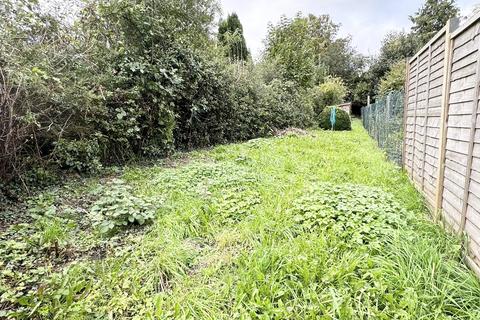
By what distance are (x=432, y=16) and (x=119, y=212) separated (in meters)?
26.1

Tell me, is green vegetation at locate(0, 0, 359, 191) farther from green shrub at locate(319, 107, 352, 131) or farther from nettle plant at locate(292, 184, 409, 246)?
green shrub at locate(319, 107, 352, 131)

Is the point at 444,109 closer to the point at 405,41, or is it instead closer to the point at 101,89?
the point at 101,89

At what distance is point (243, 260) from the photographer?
1906 mm

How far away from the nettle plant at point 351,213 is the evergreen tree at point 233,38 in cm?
962

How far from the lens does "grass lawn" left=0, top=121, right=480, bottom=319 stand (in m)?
1.50

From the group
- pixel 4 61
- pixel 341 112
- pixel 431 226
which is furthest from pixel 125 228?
pixel 341 112

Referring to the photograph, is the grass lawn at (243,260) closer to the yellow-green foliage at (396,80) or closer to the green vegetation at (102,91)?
the green vegetation at (102,91)

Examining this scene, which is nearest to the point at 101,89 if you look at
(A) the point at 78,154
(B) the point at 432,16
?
(A) the point at 78,154

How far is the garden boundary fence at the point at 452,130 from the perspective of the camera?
1.77 metres

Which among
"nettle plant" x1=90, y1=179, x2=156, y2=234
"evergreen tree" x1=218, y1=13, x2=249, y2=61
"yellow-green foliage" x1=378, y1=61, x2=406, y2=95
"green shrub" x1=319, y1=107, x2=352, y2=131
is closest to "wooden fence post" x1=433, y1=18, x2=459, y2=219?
"nettle plant" x1=90, y1=179, x2=156, y2=234

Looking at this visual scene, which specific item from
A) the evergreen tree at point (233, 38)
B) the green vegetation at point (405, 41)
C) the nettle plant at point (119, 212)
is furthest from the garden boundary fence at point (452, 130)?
the green vegetation at point (405, 41)

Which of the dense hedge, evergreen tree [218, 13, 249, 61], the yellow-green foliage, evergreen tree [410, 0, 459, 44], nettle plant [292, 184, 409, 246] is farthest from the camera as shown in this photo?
evergreen tree [410, 0, 459, 44]

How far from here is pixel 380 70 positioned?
22375 millimetres

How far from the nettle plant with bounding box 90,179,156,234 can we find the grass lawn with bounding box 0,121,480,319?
3.4 inches
